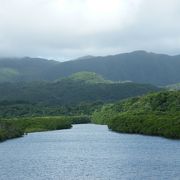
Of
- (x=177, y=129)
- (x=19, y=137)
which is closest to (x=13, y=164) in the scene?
(x=177, y=129)

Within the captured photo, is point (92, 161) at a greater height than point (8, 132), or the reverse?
point (8, 132)

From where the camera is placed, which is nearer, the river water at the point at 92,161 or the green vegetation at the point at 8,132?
the river water at the point at 92,161

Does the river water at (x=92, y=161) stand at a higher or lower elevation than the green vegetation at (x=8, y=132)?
lower

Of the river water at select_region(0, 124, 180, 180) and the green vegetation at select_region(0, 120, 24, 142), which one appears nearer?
the river water at select_region(0, 124, 180, 180)

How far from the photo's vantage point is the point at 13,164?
11000 cm

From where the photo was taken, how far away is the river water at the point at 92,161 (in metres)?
91.1

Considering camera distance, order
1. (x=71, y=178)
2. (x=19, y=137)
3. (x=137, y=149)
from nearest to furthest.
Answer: (x=71, y=178)
(x=137, y=149)
(x=19, y=137)

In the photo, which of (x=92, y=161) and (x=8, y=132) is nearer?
(x=92, y=161)

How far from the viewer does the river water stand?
91.1 m

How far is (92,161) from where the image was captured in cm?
11056

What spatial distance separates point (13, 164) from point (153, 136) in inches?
3024

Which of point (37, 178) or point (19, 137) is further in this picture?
point (19, 137)

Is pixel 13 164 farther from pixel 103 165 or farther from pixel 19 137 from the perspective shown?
pixel 19 137

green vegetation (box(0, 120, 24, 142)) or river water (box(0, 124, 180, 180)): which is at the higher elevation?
green vegetation (box(0, 120, 24, 142))
